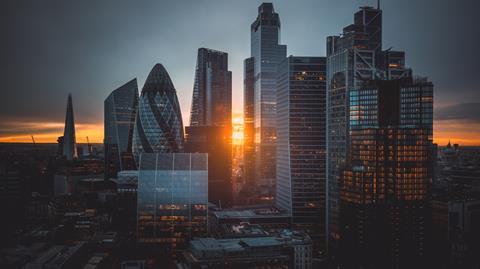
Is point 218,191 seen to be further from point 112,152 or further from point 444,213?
point 444,213

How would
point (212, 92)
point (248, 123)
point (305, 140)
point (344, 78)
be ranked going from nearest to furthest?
point (344, 78) → point (305, 140) → point (248, 123) → point (212, 92)

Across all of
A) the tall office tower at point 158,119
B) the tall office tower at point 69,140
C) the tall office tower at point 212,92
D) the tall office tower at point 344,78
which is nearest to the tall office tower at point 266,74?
the tall office tower at point 212,92

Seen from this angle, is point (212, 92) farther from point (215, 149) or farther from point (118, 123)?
point (215, 149)

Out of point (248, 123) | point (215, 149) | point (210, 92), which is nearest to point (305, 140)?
point (215, 149)

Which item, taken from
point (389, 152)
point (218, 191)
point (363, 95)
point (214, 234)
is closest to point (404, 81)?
point (363, 95)

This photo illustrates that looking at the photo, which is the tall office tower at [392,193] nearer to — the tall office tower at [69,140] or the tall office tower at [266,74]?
the tall office tower at [266,74]
